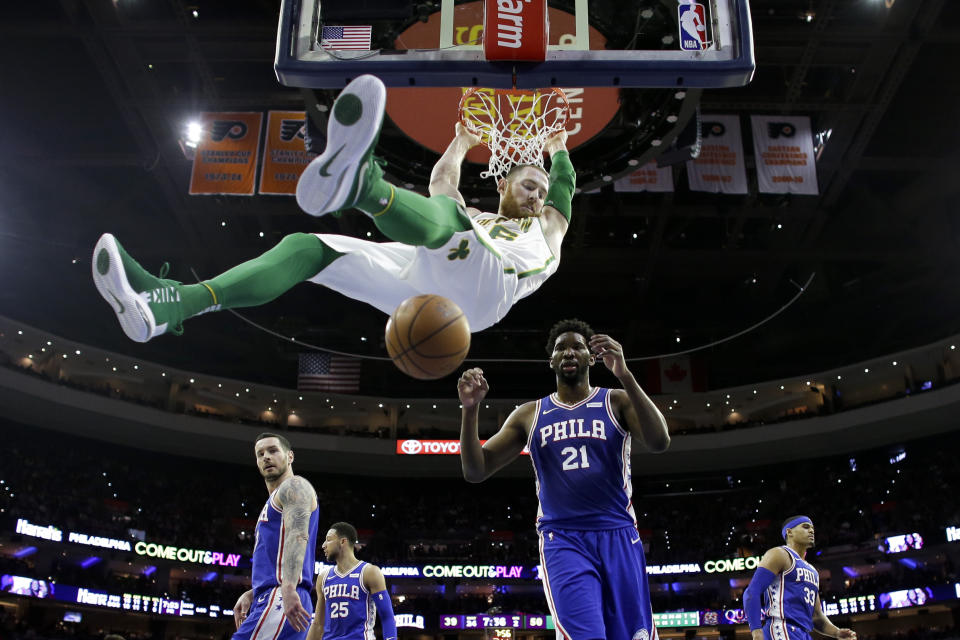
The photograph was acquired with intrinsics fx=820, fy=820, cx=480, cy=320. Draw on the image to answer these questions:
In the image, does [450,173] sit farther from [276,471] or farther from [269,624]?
[269,624]

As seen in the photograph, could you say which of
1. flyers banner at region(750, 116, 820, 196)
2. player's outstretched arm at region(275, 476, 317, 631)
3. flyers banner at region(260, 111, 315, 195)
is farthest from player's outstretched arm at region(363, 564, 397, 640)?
flyers banner at region(750, 116, 820, 196)

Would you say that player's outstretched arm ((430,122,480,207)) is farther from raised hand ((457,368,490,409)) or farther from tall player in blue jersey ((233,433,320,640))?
tall player in blue jersey ((233,433,320,640))

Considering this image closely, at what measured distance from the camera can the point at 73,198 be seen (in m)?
21.2

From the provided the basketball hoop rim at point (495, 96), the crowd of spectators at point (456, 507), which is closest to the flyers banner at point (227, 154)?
the basketball hoop rim at point (495, 96)

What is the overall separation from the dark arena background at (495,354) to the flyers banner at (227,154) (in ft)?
2.58

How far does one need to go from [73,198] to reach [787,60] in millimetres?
17426

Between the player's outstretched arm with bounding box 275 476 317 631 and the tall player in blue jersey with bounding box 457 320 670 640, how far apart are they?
1.27 m

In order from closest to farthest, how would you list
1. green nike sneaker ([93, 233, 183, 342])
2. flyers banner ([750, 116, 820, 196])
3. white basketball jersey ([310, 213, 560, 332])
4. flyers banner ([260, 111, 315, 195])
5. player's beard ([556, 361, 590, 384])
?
green nike sneaker ([93, 233, 183, 342]) < player's beard ([556, 361, 590, 384]) < white basketball jersey ([310, 213, 560, 332]) < flyers banner ([260, 111, 315, 195]) < flyers banner ([750, 116, 820, 196])

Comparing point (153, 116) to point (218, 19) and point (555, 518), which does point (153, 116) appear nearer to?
point (218, 19)

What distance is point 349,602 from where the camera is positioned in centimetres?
680

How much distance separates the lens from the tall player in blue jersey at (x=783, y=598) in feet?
23.5

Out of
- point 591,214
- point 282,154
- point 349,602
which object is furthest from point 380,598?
point 591,214

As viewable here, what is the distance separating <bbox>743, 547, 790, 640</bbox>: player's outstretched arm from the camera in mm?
7059

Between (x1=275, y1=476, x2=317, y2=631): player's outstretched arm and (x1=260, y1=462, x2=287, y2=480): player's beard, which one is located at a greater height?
(x1=260, y1=462, x2=287, y2=480): player's beard
